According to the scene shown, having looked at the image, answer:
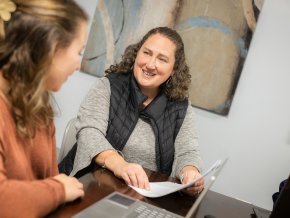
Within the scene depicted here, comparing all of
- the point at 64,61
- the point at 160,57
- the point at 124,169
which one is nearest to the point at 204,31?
the point at 160,57

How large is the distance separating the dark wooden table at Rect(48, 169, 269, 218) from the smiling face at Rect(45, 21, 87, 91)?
325 mm

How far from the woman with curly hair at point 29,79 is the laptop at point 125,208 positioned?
0.06 meters

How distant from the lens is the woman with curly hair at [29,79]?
32.1 inches

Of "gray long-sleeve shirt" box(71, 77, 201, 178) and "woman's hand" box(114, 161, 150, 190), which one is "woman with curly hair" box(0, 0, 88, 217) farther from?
"gray long-sleeve shirt" box(71, 77, 201, 178)

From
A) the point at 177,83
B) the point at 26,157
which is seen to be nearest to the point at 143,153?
the point at 177,83

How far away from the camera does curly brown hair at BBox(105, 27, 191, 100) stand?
73.3 inches

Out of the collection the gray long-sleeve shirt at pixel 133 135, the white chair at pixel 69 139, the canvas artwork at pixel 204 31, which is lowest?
the white chair at pixel 69 139

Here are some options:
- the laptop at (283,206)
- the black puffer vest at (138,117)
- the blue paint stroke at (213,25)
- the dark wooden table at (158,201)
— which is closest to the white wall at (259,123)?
the blue paint stroke at (213,25)

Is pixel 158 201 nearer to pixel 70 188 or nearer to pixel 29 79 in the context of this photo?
pixel 70 188

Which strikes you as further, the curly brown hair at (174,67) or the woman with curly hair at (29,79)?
the curly brown hair at (174,67)

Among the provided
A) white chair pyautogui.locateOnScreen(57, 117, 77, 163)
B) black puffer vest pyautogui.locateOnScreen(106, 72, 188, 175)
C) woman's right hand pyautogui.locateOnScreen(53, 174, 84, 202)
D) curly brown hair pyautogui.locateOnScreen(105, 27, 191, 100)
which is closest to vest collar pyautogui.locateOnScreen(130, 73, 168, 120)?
black puffer vest pyautogui.locateOnScreen(106, 72, 188, 175)

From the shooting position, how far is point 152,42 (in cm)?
180

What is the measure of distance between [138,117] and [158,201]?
65 centimetres

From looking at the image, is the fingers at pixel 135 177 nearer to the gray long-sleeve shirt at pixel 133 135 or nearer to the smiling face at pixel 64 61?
the gray long-sleeve shirt at pixel 133 135
